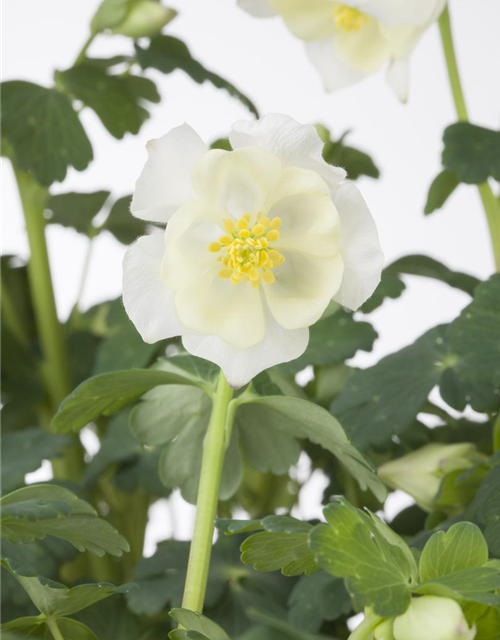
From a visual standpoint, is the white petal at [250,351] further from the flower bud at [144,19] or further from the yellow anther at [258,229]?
the flower bud at [144,19]

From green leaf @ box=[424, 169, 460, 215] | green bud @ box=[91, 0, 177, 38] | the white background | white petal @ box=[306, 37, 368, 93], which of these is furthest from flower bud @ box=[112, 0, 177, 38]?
the white background

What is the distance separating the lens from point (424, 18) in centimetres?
51

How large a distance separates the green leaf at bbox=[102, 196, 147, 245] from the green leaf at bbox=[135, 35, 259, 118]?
6.3 inches

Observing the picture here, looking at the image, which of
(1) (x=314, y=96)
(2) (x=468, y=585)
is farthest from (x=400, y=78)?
(1) (x=314, y=96)

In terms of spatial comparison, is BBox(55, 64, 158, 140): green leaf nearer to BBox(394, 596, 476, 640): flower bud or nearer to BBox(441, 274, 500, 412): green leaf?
BBox(441, 274, 500, 412): green leaf

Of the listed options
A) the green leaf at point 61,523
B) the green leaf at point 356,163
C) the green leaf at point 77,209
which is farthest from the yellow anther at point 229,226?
the green leaf at point 77,209

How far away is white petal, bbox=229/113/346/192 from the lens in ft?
1.14

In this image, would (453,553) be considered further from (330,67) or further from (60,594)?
(330,67)

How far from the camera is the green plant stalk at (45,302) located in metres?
0.68

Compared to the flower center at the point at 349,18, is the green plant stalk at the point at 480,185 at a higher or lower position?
lower

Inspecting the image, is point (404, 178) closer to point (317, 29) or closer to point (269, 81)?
point (269, 81)

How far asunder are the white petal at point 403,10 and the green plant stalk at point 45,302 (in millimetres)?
287

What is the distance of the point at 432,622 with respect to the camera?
28cm

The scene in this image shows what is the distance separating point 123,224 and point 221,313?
1.54 feet
